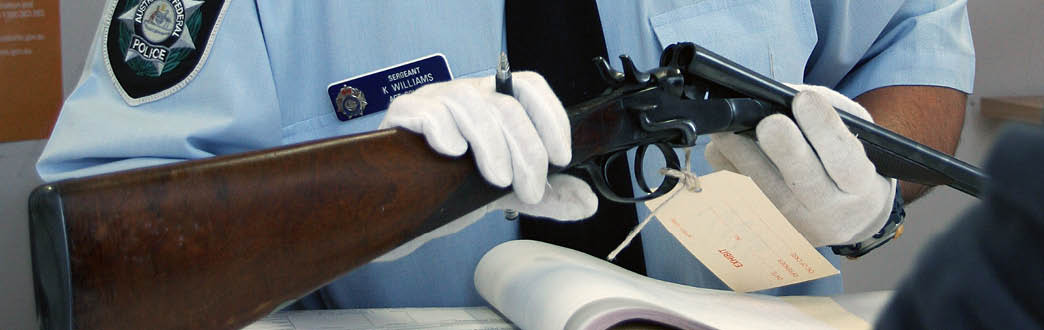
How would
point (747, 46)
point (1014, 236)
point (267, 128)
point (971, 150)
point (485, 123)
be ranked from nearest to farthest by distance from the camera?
1. point (1014, 236)
2. point (485, 123)
3. point (267, 128)
4. point (747, 46)
5. point (971, 150)

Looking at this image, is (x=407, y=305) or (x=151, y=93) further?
(x=407, y=305)

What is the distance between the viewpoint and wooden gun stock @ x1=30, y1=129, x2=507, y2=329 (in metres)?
0.46

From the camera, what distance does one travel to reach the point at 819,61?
1240 millimetres

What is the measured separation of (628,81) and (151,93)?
54 cm

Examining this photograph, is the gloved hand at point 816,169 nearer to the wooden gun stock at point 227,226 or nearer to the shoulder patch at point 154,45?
the wooden gun stock at point 227,226

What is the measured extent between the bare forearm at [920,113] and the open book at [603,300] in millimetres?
387

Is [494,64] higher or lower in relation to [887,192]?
higher

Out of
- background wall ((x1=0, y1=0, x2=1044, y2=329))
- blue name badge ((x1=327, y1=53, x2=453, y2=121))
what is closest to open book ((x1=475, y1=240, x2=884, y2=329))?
blue name badge ((x1=327, y1=53, x2=453, y2=121))

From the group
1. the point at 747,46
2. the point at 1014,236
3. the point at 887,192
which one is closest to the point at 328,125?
the point at 747,46

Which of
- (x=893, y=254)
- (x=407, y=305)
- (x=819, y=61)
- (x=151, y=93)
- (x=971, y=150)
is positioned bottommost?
(x=893, y=254)

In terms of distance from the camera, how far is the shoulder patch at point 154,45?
92 centimetres

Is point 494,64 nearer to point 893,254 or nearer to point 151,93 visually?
point 151,93

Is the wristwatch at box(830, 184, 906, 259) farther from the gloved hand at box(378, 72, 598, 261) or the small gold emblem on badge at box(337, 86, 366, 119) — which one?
the small gold emblem on badge at box(337, 86, 366, 119)

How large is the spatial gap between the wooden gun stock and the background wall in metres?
1.05
